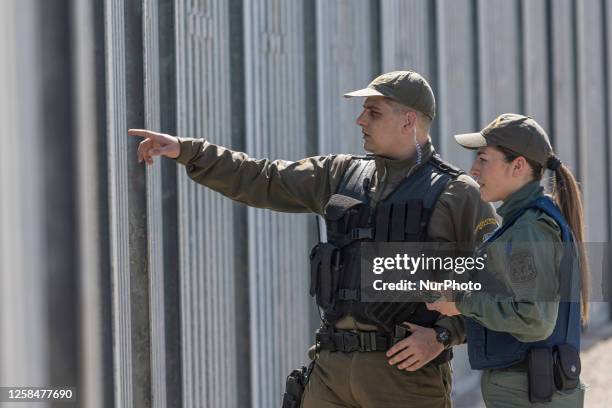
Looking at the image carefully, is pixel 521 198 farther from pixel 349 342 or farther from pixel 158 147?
pixel 158 147

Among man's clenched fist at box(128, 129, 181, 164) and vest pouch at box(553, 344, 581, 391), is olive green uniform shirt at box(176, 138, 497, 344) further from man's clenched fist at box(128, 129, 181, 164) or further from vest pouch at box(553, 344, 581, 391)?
vest pouch at box(553, 344, 581, 391)

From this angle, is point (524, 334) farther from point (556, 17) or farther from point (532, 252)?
point (556, 17)

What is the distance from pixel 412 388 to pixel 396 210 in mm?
607

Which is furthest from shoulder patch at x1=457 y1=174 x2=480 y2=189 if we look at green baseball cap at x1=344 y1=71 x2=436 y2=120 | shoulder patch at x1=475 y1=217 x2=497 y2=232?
green baseball cap at x1=344 y1=71 x2=436 y2=120

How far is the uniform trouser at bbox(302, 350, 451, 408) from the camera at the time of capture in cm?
383

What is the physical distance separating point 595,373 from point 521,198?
630cm

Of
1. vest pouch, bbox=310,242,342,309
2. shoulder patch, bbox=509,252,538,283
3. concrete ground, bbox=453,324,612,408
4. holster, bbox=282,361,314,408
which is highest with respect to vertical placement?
shoulder patch, bbox=509,252,538,283

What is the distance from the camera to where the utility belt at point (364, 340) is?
3824 mm

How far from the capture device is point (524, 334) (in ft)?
10.8

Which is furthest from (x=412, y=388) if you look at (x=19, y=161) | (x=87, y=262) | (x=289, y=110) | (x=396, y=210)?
(x=289, y=110)

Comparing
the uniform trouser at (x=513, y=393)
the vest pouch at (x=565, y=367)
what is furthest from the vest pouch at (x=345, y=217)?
the vest pouch at (x=565, y=367)

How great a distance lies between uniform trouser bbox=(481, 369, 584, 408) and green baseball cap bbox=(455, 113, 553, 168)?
0.66 meters

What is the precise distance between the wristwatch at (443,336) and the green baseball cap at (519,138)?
67 cm

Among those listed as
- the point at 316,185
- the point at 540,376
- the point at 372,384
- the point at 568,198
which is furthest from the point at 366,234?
the point at 540,376
